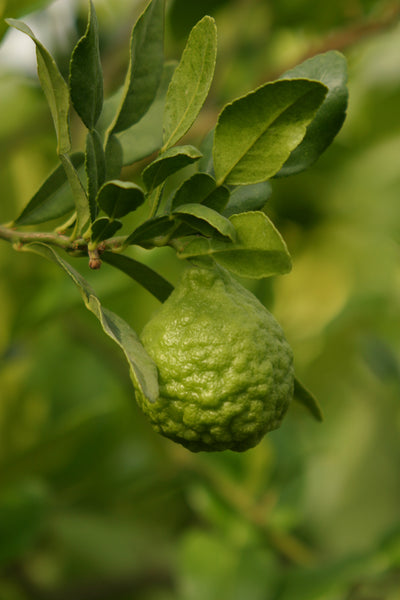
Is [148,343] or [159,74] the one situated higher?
[159,74]

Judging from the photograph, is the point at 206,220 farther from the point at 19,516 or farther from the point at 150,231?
the point at 19,516

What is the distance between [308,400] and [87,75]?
0.32m

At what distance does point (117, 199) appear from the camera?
0.55m

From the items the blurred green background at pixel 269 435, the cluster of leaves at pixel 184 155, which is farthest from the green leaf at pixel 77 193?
the blurred green background at pixel 269 435

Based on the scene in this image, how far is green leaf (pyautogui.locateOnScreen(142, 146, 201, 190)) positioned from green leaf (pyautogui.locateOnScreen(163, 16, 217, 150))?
0.09ft

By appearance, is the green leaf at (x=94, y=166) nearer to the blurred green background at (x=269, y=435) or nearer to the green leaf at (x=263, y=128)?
the green leaf at (x=263, y=128)

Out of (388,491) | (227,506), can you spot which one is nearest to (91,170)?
(227,506)

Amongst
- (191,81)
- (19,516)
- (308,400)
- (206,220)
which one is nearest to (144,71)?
(191,81)

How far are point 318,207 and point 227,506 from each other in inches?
31.2

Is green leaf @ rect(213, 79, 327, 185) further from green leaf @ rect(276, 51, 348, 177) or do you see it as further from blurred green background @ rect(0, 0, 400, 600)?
blurred green background @ rect(0, 0, 400, 600)

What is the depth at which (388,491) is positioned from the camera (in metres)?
1.87

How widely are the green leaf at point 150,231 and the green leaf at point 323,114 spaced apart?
0.10m

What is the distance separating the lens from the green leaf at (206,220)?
1.64 ft

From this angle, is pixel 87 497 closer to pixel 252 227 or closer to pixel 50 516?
pixel 50 516
